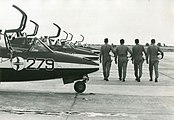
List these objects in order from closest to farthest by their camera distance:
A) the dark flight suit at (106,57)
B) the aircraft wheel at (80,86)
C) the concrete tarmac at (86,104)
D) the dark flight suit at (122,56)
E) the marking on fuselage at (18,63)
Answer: the concrete tarmac at (86,104) < the marking on fuselage at (18,63) < the aircraft wheel at (80,86) < the dark flight suit at (122,56) < the dark flight suit at (106,57)

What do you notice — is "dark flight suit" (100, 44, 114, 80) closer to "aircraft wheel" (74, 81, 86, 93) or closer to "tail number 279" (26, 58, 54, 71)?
"aircraft wheel" (74, 81, 86, 93)

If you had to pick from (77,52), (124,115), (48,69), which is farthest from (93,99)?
(77,52)

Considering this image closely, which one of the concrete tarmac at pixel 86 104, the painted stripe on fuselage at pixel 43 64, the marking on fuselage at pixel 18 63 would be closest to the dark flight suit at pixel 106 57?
the concrete tarmac at pixel 86 104

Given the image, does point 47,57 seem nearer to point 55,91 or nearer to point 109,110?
point 55,91

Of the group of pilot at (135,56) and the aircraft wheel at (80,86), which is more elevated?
the group of pilot at (135,56)

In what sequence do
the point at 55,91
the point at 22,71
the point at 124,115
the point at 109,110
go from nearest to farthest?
the point at 124,115, the point at 109,110, the point at 22,71, the point at 55,91

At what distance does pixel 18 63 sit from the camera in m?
11.4

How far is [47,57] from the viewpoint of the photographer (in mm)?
11547

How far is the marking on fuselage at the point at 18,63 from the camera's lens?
448 inches

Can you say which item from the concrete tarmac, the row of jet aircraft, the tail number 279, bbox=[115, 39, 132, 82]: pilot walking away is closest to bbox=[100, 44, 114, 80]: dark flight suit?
bbox=[115, 39, 132, 82]: pilot walking away

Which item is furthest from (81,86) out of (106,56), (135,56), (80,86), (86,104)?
(135,56)

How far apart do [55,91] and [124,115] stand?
4523mm

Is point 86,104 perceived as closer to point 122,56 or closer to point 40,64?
point 40,64

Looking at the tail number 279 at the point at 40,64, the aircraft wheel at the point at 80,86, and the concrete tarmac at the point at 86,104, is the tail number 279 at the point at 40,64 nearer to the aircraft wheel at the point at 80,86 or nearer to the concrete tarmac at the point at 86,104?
the concrete tarmac at the point at 86,104
